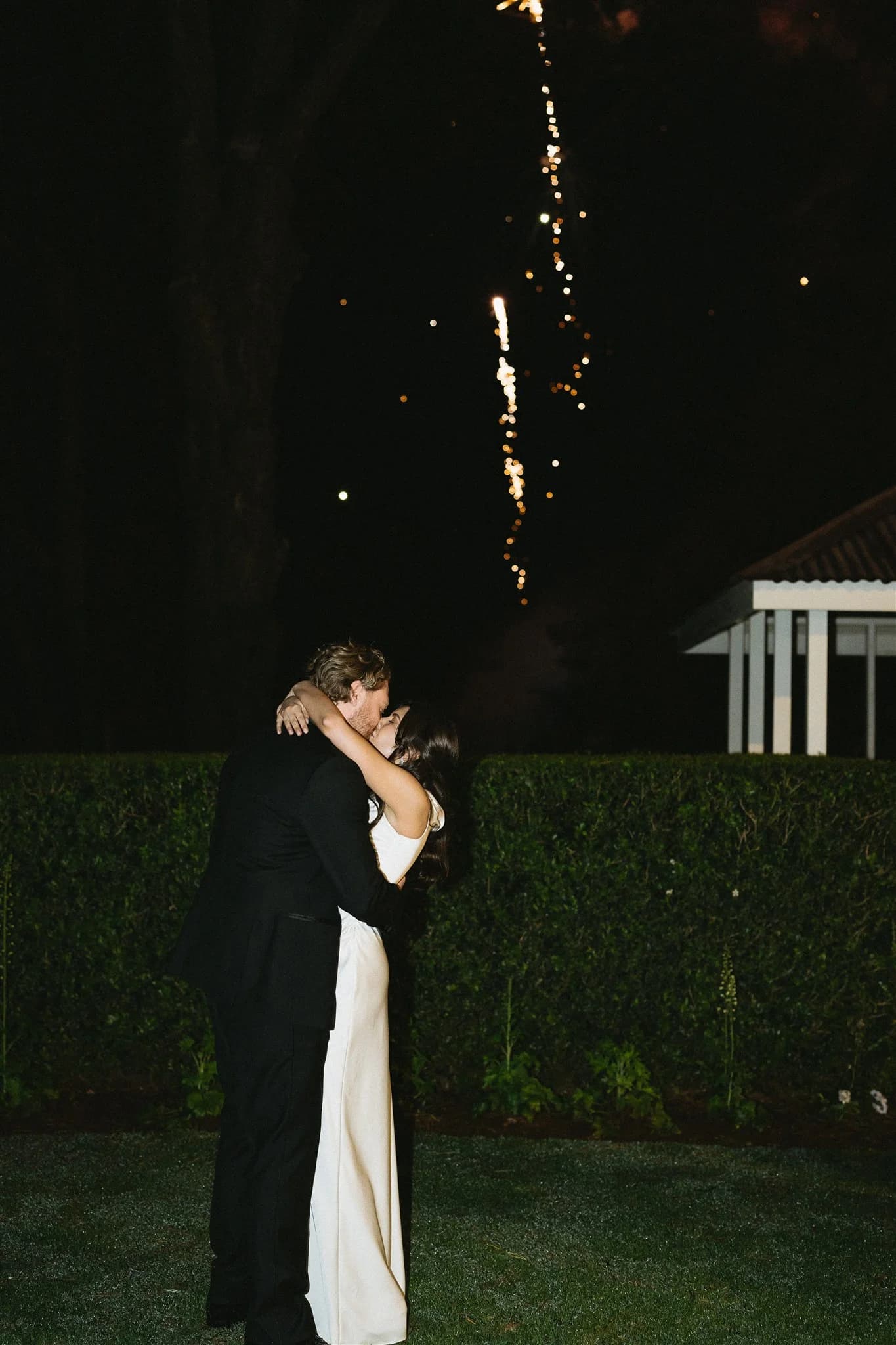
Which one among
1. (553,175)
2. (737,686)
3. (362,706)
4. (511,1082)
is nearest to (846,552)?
(737,686)

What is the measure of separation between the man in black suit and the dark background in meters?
5.70

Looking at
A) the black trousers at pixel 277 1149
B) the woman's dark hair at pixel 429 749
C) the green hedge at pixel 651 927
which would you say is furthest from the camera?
the green hedge at pixel 651 927

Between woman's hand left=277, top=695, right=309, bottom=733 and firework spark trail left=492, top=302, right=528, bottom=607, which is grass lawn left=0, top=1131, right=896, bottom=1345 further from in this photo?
firework spark trail left=492, top=302, right=528, bottom=607

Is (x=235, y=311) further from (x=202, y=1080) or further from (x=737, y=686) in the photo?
(x=737, y=686)

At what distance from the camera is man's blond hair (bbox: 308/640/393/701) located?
13.9 feet

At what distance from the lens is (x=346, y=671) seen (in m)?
4.23

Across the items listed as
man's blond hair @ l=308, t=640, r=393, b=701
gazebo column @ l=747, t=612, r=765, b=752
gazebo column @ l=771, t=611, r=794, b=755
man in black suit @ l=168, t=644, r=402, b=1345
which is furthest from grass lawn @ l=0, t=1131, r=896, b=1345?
gazebo column @ l=747, t=612, r=765, b=752

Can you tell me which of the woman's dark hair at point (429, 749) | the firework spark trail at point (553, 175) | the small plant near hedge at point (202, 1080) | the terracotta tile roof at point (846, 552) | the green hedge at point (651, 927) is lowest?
the small plant near hedge at point (202, 1080)

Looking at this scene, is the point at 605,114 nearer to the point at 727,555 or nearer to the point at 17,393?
the point at 17,393

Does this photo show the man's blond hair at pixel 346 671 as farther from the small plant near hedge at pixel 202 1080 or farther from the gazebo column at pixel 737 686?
the gazebo column at pixel 737 686

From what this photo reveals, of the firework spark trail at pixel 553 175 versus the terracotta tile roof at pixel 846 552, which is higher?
the firework spark trail at pixel 553 175

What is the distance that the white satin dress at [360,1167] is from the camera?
4020mm

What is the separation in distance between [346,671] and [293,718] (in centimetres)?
23

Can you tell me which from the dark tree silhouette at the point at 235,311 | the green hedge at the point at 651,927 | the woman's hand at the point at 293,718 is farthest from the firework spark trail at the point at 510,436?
the woman's hand at the point at 293,718
